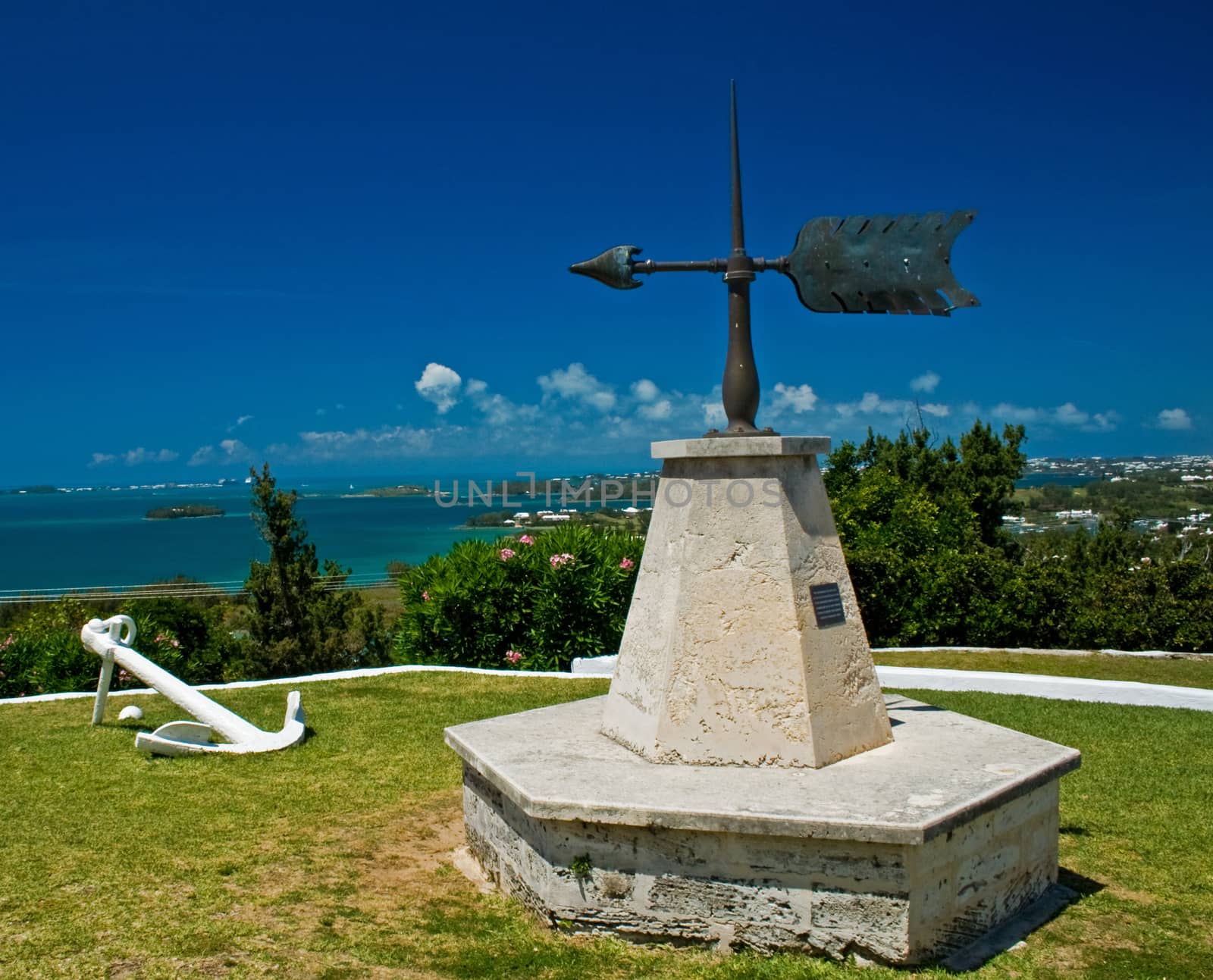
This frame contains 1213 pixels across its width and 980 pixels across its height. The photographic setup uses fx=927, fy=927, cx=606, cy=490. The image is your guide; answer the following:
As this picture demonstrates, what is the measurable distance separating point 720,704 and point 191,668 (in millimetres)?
9485

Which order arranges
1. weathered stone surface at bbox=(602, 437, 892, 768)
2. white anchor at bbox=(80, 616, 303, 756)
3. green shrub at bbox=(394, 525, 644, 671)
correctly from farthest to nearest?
green shrub at bbox=(394, 525, 644, 671), white anchor at bbox=(80, 616, 303, 756), weathered stone surface at bbox=(602, 437, 892, 768)

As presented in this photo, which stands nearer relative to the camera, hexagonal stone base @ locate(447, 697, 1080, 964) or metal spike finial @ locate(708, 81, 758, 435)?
hexagonal stone base @ locate(447, 697, 1080, 964)

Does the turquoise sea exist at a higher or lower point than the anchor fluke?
lower

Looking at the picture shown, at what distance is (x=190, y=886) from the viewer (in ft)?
15.0

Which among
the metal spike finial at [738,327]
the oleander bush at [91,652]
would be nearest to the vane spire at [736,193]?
the metal spike finial at [738,327]

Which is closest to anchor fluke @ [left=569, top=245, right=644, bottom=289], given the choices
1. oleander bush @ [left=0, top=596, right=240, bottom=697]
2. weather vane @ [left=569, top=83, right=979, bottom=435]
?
weather vane @ [left=569, top=83, right=979, bottom=435]

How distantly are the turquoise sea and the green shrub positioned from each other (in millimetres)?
872

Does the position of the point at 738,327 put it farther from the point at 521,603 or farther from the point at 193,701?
the point at 521,603

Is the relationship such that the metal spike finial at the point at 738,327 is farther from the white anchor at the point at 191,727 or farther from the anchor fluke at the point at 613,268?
the white anchor at the point at 191,727

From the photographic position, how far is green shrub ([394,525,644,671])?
11.3m

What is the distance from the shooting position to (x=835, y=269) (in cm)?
493

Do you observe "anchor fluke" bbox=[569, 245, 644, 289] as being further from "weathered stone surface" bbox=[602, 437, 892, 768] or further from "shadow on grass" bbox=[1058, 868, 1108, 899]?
"shadow on grass" bbox=[1058, 868, 1108, 899]

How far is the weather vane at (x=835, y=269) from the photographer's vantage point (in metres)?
4.69

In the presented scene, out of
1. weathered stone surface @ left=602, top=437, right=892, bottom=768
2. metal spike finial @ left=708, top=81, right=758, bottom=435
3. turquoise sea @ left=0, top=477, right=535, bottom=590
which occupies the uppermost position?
metal spike finial @ left=708, top=81, right=758, bottom=435
